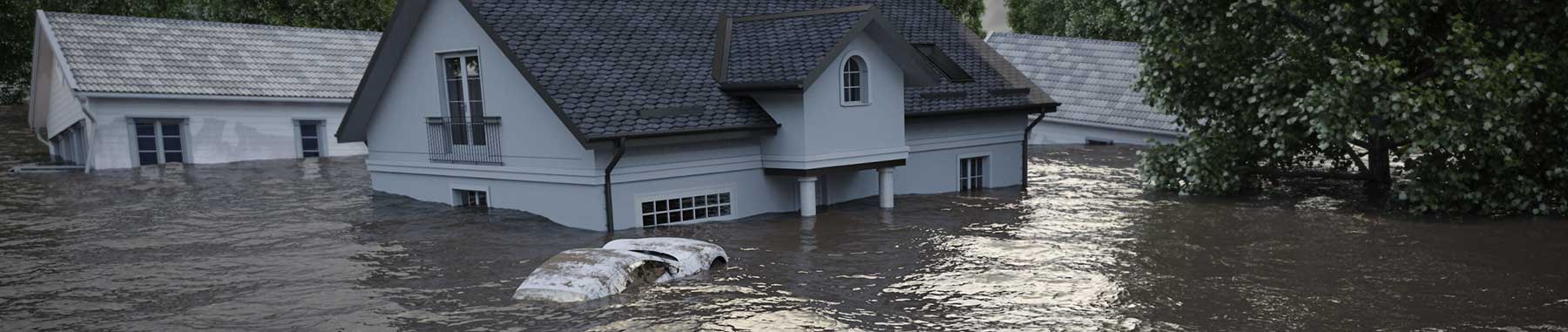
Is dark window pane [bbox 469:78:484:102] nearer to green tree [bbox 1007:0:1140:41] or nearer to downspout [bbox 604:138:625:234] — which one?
downspout [bbox 604:138:625:234]

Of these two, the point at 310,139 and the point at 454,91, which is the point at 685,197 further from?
the point at 310,139

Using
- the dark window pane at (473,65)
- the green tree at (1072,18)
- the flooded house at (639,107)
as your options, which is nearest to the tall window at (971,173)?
the flooded house at (639,107)

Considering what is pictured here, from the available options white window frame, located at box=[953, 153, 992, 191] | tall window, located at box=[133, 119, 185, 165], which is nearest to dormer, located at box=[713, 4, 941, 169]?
white window frame, located at box=[953, 153, 992, 191]

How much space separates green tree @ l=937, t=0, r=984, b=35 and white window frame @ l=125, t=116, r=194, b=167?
32.2 m

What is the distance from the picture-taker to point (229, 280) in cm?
1436

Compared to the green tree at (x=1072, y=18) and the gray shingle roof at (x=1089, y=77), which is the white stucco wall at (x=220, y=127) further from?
the green tree at (x=1072, y=18)

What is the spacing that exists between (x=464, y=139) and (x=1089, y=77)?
73.3ft

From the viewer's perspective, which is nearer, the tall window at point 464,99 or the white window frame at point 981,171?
the tall window at point 464,99

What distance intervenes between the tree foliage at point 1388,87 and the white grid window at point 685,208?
8.46 metres

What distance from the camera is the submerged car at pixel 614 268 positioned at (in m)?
12.8

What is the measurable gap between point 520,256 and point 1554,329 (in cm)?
1173

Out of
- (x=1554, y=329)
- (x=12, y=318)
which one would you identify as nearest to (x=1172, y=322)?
(x=1554, y=329)

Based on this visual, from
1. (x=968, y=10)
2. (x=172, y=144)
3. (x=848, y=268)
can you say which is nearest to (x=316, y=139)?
(x=172, y=144)

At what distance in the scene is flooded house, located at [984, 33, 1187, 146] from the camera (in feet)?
112
